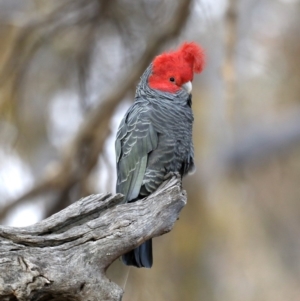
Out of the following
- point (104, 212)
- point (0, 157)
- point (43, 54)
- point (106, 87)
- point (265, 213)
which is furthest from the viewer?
point (265, 213)

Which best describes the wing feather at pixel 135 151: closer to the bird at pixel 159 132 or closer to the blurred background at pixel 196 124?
the bird at pixel 159 132

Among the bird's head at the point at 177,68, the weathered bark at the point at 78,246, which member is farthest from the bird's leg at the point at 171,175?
the bird's head at the point at 177,68

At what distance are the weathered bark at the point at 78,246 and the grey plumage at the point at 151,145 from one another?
1.86 ft

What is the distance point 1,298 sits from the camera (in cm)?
248

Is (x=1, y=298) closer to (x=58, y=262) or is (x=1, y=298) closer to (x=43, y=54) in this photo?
(x=58, y=262)

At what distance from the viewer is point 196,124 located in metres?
7.89

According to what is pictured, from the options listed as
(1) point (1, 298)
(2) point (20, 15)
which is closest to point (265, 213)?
(2) point (20, 15)

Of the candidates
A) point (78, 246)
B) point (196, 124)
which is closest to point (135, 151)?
point (78, 246)

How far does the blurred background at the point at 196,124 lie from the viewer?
5.57 metres

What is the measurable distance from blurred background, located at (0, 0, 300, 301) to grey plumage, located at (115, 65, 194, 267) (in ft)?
2.49

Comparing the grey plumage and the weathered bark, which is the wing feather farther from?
the weathered bark

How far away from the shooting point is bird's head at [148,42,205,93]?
12.9ft

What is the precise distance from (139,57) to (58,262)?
358 cm

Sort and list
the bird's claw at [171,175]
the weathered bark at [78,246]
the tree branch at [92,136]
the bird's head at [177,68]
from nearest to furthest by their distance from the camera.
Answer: the weathered bark at [78,246], the bird's claw at [171,175], the bird's head at [177,68], the tree branch at [92,136]
